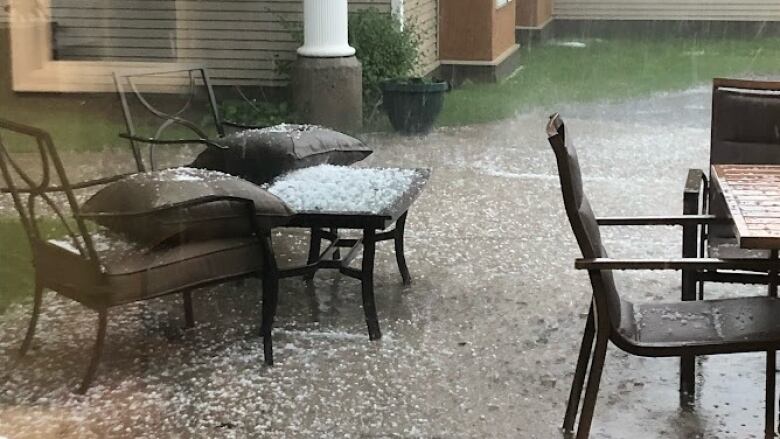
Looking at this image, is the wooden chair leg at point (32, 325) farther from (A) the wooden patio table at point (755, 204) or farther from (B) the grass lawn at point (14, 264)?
(A) the wooden patio table at point (755, 204)

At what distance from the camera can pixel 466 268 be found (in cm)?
392

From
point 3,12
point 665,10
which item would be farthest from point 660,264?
point 665,10

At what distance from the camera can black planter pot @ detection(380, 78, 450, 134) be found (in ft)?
20.9

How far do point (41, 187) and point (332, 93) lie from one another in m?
3.57

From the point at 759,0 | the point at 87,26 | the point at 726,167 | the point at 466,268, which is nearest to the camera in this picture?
the point at 726,167

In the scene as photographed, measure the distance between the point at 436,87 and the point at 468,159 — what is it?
3.25ft

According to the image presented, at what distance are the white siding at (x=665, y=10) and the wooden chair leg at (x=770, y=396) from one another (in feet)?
16.4

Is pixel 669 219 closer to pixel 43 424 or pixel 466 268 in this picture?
pixel 466 268

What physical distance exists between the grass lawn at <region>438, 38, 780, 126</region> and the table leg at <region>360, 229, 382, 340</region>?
3372mm

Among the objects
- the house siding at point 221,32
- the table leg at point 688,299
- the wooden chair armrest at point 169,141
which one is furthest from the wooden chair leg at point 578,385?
the house siding at point 221,32

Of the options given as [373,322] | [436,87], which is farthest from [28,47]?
[436,87]

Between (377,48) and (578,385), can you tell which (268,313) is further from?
(377,48)

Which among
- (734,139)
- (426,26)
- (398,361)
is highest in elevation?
(426,26)

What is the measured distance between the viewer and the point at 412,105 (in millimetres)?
6375
